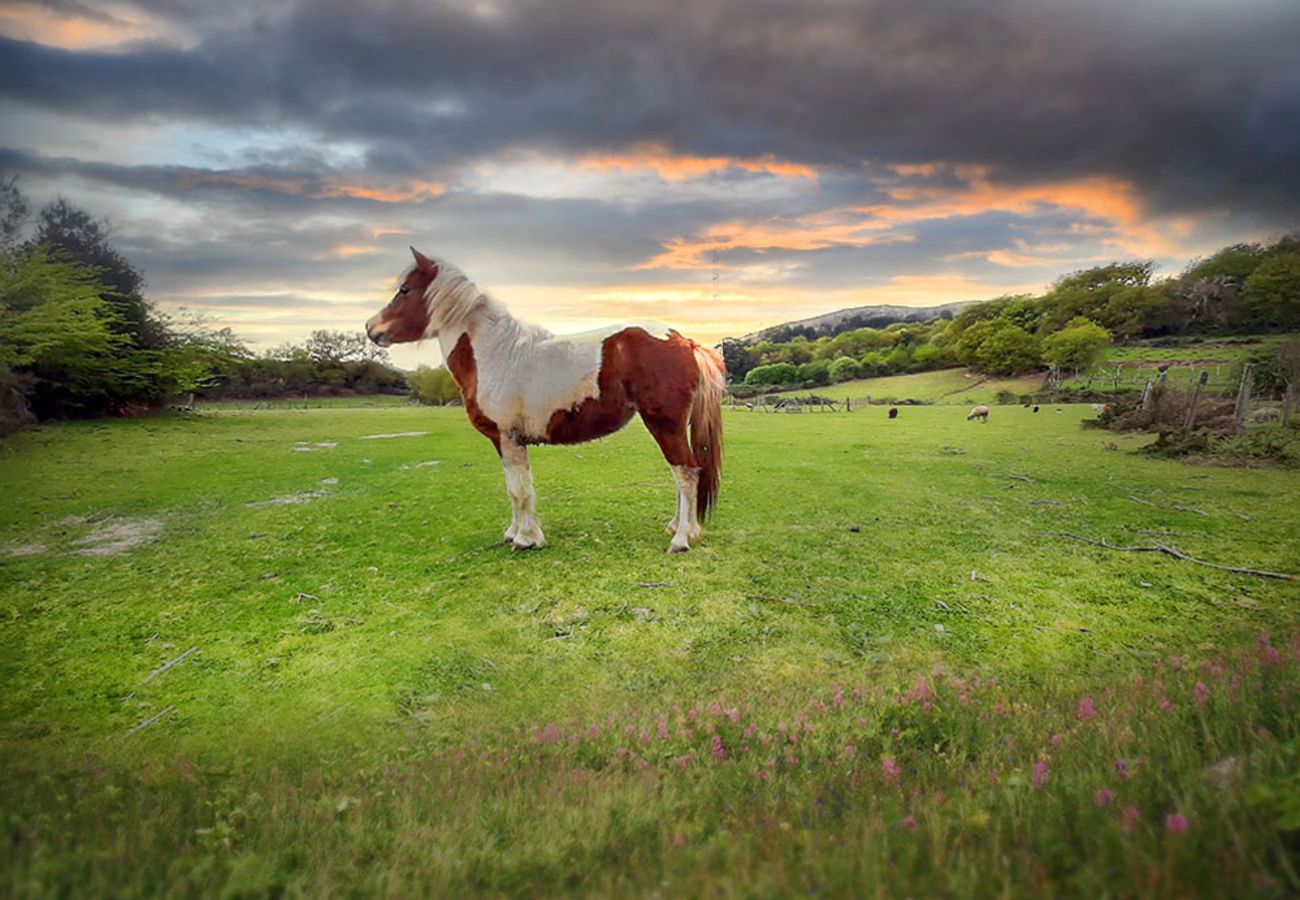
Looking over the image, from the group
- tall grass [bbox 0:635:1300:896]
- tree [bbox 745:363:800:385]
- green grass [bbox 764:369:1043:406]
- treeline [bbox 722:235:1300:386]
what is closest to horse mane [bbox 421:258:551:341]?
tall grass [bbox 0:635:1300:896]

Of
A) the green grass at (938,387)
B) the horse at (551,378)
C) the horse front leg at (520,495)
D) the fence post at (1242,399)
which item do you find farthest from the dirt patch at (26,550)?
the green grass at (938,387)

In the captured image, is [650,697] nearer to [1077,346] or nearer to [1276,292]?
[1276,292]

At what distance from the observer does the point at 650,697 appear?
10.1ft

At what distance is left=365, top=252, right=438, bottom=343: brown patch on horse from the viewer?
593cm

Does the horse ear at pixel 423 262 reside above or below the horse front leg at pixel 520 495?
above

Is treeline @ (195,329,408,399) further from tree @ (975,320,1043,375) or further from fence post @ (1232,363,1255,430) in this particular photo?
tree @ (975,320,1043,375)

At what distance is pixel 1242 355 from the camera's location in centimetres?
1318

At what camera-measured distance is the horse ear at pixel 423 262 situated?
5.88m

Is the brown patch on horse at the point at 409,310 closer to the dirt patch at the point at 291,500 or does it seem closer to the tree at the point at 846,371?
the dirt patch at the point at 291,500

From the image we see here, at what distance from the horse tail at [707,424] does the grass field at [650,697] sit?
0.67 m

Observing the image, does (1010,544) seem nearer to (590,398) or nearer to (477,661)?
(590,398)

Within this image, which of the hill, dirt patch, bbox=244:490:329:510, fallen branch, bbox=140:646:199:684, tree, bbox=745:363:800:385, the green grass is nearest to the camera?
fallen branch, bbox=140:646:199:684

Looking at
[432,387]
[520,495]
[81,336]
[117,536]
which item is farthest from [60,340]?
[432,387]

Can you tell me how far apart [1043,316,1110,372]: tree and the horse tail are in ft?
145
